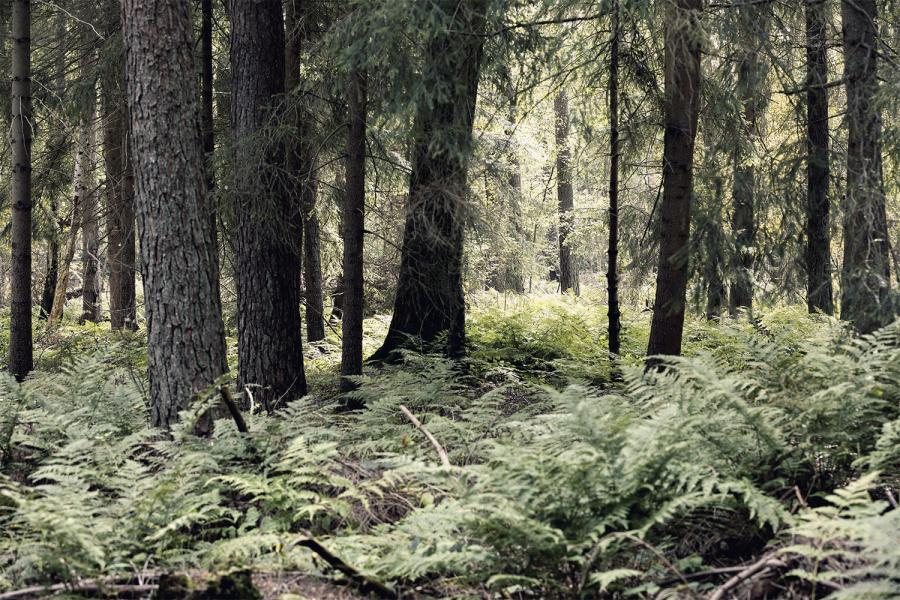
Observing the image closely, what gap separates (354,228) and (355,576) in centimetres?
489

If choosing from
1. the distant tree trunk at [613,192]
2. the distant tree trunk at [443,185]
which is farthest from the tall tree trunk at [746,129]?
the distant tree trunk at [443,185]

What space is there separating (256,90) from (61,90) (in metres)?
6.07

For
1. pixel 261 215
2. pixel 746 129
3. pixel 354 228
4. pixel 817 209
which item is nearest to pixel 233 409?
pixel 354 228

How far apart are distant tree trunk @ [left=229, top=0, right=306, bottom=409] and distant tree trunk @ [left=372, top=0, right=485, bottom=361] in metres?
1.39

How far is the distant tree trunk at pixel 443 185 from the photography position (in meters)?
6.62

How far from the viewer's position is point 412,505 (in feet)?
13.1

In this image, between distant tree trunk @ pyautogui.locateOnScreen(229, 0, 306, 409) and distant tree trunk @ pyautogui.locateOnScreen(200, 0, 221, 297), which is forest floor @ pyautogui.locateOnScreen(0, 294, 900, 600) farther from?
distant tree trunk @ pyautogui.locateOnScreen(200, 0, 221, 297)

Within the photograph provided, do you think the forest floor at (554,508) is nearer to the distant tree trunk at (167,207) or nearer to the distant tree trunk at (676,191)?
the distant tree trunk at (167,207)

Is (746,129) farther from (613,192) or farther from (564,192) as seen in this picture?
(564,192)

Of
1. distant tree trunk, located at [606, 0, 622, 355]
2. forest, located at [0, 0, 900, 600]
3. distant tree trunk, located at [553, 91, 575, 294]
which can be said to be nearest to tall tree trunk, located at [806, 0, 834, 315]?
forest, located at [0, 0, 900, 600]

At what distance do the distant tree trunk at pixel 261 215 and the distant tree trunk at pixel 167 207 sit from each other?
199 centimetres

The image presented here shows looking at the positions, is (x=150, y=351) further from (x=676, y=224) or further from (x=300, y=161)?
(x=676, y=224)

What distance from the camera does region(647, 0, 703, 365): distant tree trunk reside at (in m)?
6.62

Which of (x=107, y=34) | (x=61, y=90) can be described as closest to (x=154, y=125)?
(x=107, y=34)
